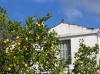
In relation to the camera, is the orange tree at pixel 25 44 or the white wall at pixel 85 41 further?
the white wall at pixel 85 41

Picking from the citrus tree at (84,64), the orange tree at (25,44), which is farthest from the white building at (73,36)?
the orange tree at (25,44)

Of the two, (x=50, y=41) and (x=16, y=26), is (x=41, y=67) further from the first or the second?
(x=16, y=26)

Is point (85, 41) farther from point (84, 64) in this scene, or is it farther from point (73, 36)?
point (84, 64)

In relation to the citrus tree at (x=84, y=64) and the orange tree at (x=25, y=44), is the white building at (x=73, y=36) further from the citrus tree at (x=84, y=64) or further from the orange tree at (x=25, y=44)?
the orange tree at (x=25, y=44)

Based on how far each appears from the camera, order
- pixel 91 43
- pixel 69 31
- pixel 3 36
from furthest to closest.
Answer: pixel 69 31
pixel 91 43
pixel 3 36

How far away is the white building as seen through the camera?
18.2 metres

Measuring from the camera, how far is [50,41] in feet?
37.1

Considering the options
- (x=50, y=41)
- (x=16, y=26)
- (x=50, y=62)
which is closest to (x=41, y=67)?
(x=50, y=62)

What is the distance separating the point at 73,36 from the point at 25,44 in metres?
8.41

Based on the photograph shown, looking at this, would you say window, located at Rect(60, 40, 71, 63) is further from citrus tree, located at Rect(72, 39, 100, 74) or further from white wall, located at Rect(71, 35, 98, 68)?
citrus tree, located at Rect(72, 39, 100, 74)

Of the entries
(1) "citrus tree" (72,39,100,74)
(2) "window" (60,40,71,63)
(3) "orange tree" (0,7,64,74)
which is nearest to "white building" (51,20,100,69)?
(2) "window" (60,40,71,63)

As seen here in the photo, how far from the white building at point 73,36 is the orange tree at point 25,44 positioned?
23.0 ft

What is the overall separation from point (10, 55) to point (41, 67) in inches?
96.6

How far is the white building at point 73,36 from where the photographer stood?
59.8 feet
